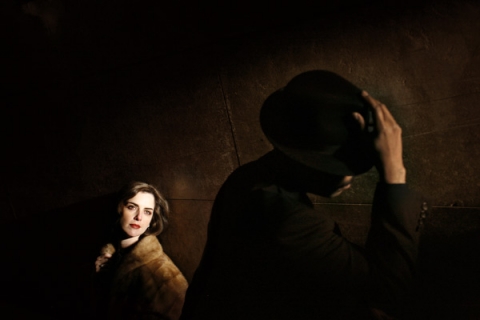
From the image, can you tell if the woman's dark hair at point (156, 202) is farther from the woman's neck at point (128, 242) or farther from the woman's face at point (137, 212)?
the woman's neck at point (128, 242)

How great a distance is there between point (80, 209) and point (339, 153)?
3.27m

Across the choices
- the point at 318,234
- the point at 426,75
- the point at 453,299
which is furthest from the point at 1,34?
the point at 453,299

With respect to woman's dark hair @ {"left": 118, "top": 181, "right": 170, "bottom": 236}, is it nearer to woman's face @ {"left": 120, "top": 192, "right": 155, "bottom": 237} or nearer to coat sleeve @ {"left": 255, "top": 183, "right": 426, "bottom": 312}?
woman's face @ {"left": 120, "top": 192, "right": 155, "bottom": 237}

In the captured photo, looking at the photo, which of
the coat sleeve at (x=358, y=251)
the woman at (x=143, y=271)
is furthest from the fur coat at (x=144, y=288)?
the coat sleeve at (x=358, y=251)

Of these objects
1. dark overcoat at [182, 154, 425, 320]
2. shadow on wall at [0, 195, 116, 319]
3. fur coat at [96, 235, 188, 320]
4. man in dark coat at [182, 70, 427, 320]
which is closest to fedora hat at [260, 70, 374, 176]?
man in dark coat at [182, 70, 427, 320]

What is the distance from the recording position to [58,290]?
4023mm

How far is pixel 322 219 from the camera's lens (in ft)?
7.20

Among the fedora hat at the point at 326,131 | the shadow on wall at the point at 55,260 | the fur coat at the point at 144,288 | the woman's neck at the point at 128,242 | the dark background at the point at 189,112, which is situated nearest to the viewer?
the fedora hat at the point at 326,131

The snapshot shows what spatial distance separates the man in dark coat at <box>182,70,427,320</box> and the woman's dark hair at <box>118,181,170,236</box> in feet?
4.23

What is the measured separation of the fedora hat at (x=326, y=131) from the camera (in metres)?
2.07

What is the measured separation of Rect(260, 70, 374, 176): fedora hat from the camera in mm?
2072

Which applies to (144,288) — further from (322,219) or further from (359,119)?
(359,119)

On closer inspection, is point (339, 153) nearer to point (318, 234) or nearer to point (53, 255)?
point (318, 234)

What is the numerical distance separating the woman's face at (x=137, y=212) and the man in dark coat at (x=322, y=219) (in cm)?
129
